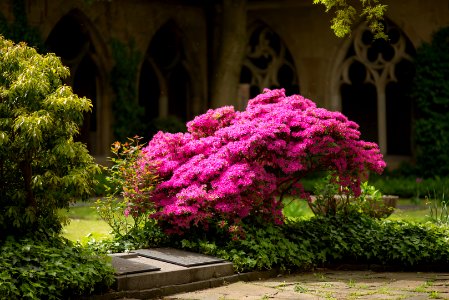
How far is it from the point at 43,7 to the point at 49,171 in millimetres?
10370

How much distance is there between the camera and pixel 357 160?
9195 millimetres

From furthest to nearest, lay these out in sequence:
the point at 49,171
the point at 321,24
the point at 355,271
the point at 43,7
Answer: the point at 321,24
the point at 43,7
the point at 355,271
the point at 49,171

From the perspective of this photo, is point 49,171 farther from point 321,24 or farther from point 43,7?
point 321,24

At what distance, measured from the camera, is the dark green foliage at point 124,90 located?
1808 centimetres

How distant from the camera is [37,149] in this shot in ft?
23.6

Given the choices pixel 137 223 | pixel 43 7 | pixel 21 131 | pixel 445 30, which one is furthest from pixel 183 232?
pixel 445 30

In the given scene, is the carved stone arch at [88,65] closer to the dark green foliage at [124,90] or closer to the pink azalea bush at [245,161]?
the dark green foliage at [124,90]

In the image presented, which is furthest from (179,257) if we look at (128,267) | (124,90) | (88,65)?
(88,65)

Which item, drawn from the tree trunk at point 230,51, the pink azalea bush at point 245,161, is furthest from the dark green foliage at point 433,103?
the pink azalea bush at point 245,161

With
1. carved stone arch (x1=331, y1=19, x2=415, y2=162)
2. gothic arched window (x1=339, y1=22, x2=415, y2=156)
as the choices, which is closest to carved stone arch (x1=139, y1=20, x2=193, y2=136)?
carved stone arch (x1=331, y1=19, x2=415, y2=162)

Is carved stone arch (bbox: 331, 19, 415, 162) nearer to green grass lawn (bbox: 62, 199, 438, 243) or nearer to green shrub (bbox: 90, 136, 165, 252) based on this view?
green grass lawn (bbox: 62, 199, 438, 243)

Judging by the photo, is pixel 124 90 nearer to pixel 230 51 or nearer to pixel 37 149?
pixel 230 51

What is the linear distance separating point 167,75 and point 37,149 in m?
12.8

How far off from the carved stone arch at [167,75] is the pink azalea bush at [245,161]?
32.9 ft
